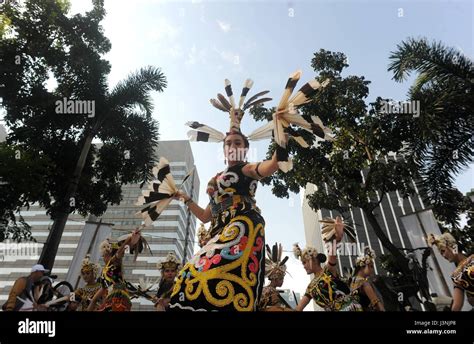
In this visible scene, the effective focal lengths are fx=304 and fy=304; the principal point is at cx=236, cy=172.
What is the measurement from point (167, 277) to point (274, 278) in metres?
1.36

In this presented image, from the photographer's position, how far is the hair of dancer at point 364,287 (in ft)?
9.94

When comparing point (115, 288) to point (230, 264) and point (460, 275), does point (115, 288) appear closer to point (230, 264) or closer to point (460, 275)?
point (230, 264)

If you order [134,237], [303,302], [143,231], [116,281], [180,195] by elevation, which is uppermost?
[143,231]

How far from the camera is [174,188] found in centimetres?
262

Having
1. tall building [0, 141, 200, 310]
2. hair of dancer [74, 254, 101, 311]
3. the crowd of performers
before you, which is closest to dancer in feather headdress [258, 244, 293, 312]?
the crowd of performers

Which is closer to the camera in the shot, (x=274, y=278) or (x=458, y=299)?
(x=458, y=299)

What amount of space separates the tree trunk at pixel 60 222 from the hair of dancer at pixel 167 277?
183 inches

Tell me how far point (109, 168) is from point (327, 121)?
275 inches

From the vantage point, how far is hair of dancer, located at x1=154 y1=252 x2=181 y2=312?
3478mm

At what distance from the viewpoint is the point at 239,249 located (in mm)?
1817

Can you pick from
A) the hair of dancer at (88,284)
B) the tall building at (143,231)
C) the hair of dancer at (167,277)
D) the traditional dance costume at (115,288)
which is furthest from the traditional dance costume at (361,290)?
the tall building at (143,231)

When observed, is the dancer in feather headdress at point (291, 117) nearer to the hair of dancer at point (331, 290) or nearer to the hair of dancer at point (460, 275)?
the hair of dancer at point (331, 290)

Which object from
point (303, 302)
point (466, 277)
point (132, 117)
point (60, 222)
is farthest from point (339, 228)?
point (132, 117)

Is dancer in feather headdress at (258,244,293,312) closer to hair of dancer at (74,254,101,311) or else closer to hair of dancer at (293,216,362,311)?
hair of dancer at (293,216,362,311)
